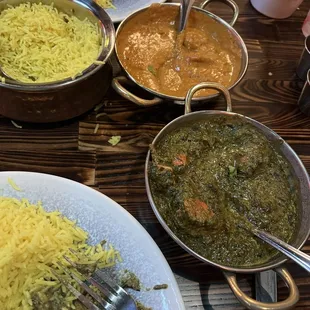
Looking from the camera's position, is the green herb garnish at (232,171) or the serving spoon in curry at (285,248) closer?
the serving spoon in curry at (285,248)

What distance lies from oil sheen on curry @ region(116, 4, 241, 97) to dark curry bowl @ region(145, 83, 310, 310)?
0.23 meters

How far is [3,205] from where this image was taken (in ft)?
4.38

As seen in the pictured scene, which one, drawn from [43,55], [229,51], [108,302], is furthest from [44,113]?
[229,51]

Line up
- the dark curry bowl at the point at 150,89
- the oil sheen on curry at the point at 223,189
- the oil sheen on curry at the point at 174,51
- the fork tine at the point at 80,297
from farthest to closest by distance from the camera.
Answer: the oil sheen on curry at the point at 174,51, the dark curry bowl at the point at 150,89, the oil sheen on curry at the point at 223,189, the fork tine at the point at 80,297

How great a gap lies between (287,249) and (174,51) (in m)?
1.10

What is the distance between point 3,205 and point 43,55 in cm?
68

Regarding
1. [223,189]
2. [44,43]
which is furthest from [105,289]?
[44,43]

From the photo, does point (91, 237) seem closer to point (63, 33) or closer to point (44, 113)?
point (44, 113)

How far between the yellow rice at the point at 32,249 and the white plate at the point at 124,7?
1130mm

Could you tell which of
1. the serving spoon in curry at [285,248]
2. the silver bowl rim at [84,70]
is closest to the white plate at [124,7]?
the silver bowl rim at [84,70]

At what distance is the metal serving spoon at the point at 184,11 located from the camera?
196 centimetres

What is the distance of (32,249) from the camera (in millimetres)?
1258

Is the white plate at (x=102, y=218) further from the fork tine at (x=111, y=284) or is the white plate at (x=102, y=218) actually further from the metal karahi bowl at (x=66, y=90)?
the metal karahi bowl at (x=66, y=90)

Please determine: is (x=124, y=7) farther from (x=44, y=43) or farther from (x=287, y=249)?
(x=287, y=249)
